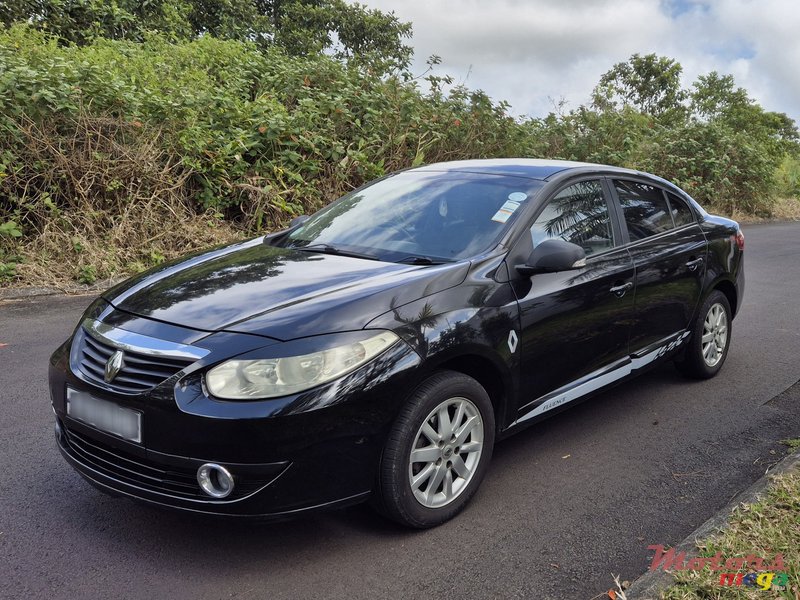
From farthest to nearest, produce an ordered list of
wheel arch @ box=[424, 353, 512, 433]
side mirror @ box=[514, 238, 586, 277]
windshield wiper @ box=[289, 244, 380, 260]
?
windshield wiper @ box=[289, 244, 380, 260] → side mirror @ box=[514, 238, 586, 277] → wheel arch @ box=[424, 353, 512, 433]

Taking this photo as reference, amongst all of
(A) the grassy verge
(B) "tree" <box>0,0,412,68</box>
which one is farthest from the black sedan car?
(B) "tree" <box>0,0,412,68</box>

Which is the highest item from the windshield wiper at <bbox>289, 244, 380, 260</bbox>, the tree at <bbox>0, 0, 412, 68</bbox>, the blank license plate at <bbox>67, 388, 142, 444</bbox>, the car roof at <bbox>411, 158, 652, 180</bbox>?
the tree at <bbox>0, 0, 412, 68</bbox>

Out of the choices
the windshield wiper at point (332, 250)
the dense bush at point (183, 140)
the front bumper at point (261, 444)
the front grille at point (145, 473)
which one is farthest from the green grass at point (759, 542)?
the dense bush at point (183, 140)

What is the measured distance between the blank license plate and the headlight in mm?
353

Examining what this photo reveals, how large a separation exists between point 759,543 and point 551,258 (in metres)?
1.48

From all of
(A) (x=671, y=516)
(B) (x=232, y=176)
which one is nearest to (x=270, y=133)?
(B) (x=232, y=176)

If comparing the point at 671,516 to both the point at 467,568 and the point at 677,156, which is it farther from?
the point at 677,156

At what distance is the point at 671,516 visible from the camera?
346 centimetres

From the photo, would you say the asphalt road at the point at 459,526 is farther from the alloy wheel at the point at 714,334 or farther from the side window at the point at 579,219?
the side window at the point at 579,219

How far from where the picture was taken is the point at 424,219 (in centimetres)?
405

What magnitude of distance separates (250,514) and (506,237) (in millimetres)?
1802

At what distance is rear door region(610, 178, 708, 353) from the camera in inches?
176

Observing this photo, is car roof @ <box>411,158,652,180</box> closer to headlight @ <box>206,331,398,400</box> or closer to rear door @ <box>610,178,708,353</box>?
rear door @ <box>610,178,708,353</box>

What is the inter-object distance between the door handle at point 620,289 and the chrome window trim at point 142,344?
2.35m
